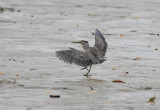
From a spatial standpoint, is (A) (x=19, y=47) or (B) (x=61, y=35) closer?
(A) (x=19, y=47)

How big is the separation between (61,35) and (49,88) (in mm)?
7293

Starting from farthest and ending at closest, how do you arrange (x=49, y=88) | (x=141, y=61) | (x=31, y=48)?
(x=31, y=48) < (x=141, y=61) < (x=49, y=88)

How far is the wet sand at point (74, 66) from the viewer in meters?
8.14

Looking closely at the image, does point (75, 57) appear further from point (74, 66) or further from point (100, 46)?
point (74, 66)

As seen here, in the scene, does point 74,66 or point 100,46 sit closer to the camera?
point 100,46

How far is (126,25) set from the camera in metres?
A: 19.1

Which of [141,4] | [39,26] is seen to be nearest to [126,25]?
[39,26]

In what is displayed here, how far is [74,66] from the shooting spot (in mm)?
11508

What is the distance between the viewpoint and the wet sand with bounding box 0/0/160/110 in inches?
320

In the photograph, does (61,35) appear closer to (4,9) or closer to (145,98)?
(4,9)

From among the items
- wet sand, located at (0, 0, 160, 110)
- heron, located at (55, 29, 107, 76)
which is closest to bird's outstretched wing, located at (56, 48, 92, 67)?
heron, located at (55, 29, 107, 76)

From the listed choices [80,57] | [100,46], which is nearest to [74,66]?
[100,46]

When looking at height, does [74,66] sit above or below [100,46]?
below

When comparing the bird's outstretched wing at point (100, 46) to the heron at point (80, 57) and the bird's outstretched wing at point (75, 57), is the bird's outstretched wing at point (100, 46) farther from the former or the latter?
the bird's outstretched wing at point (75, 57)
